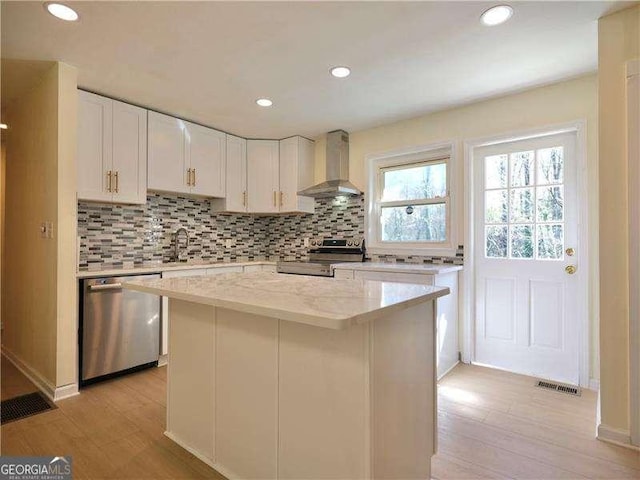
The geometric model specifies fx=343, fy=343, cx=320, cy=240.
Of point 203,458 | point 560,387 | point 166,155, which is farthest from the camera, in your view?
point 166,155

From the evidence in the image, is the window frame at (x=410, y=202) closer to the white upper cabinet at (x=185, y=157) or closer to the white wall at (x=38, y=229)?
the white upper cabinet at (x=185, y=157)

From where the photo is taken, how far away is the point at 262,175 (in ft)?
13.8

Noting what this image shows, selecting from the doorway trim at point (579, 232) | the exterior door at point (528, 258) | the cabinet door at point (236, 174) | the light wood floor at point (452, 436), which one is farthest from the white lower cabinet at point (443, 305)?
the cabinet door at point (236, 174)

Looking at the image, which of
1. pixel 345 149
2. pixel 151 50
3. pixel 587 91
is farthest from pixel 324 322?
pixel 345 149

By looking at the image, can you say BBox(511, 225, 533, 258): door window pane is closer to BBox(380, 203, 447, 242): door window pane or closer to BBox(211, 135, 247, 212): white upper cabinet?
BBox(380, 203, 447, 242): door window pane

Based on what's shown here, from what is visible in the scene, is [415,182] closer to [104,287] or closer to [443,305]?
[443,305]

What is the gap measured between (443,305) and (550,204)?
1.21 meters

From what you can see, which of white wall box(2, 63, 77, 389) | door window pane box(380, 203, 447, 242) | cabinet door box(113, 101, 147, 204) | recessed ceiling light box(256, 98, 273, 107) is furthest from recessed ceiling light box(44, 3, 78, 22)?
door window pane box(380, 203, 447, 242)

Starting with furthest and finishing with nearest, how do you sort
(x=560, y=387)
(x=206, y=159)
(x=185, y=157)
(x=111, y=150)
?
(x=206, y=159) → (x=185, y=157) → (x=111, y=150) → (x=560, y=387)

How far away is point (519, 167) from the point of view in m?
3.00

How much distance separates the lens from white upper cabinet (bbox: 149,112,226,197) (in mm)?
3254

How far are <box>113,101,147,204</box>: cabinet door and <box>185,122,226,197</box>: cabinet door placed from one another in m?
0.49

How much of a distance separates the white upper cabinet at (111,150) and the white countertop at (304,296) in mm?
1511

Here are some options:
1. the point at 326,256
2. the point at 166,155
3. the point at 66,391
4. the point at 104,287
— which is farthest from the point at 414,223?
Answer: the point at 66,391
